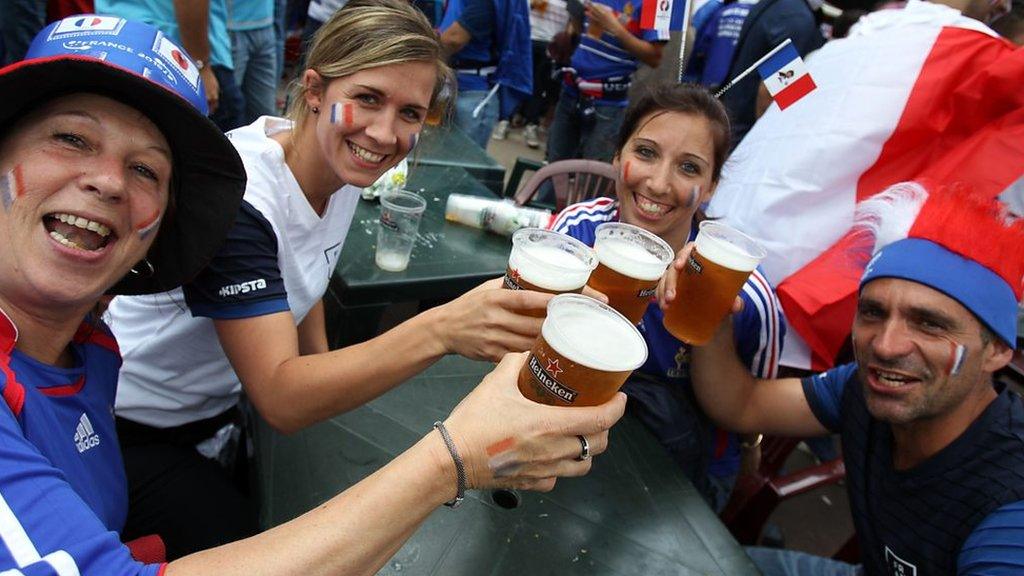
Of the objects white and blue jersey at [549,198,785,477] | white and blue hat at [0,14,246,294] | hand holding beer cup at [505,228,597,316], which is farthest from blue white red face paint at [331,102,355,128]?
white and blue jersey at [549,198,785,477]

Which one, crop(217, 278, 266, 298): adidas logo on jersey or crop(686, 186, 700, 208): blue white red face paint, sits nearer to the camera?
crop(217, 278, 266, 298): adidas logo on jersey

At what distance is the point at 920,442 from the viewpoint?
1759mm

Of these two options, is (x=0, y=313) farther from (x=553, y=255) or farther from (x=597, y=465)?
(x=597, y=465)

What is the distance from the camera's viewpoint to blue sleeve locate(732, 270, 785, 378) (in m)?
2.11

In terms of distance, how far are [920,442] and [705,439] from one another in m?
0.69

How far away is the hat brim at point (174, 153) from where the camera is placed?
1.08m

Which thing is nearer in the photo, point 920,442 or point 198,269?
point 198,269

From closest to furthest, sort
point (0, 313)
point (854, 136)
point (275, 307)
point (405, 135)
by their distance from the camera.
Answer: point (0, 313), point (275, 307), point (405, 135), point (854, 136)

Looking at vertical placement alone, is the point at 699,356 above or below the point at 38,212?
below

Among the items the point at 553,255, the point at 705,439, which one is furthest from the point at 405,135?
the point at 705,439

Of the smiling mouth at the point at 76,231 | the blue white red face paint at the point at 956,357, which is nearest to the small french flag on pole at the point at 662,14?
the blue white red face paint at the point at 956,357

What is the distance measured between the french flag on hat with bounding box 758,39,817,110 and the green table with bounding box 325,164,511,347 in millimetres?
1333

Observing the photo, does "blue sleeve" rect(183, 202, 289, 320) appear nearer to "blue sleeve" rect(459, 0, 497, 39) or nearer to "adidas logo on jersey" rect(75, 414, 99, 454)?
"adidas logo on jersey" rect(75, 414, 99, 454)

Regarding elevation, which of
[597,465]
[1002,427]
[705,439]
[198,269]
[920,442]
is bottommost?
[705,439]
